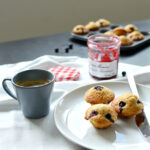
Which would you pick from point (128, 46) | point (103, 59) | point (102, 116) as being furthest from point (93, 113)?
point (128, 46)

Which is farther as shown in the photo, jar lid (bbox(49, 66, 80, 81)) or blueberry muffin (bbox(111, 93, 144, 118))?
jar lid (bbox(49, 66, 80, 81))

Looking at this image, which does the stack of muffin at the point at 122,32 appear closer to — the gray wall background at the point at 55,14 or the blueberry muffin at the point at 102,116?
the blueberry muffin at the point at 102,116

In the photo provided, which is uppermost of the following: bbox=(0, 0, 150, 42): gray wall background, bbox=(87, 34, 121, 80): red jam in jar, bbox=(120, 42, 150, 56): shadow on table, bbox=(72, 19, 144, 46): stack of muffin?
bbox=(87, 34, 121, 80): red jam in jar

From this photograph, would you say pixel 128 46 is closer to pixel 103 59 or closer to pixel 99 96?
pixel 103 59

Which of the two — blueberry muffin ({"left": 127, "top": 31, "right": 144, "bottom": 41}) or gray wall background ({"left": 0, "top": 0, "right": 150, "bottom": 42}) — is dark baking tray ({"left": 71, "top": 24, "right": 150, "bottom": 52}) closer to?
blueberry muffin ({"left": 127, "top": 31, "right": 144, "bottom": 41})

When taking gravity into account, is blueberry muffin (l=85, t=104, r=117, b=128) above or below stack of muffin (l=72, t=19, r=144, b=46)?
above

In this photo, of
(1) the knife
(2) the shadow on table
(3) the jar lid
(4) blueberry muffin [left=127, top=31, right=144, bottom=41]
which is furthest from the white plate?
(4) blueberry muffin [left=127, top=31, right=144, bottom=41]
